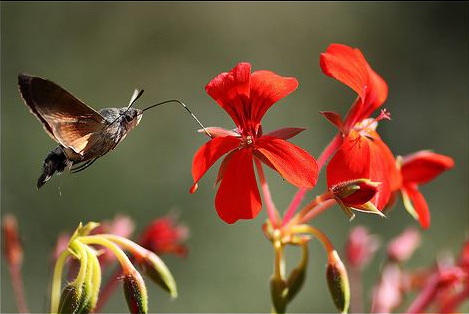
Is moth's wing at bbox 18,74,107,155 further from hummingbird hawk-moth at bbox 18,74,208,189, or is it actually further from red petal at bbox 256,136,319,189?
red petal at bbox 256,136,319,189

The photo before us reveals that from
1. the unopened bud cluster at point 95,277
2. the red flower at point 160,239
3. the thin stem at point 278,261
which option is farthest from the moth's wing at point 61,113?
the red flower at point 160,239

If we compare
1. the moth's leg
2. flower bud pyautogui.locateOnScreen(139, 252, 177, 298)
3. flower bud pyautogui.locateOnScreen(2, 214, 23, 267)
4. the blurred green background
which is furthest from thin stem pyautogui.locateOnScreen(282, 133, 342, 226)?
the blurred green background

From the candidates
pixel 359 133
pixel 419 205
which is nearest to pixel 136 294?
pixel 359 133

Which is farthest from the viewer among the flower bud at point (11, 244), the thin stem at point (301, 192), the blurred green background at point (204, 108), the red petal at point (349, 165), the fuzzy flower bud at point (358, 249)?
the blurred green background at point (204, 108)

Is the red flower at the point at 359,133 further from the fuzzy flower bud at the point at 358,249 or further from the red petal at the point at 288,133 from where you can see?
the fuzzy flower bud at the point at 358,249

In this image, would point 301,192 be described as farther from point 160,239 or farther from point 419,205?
point 160,239

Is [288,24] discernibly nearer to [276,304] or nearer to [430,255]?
[430,255]
